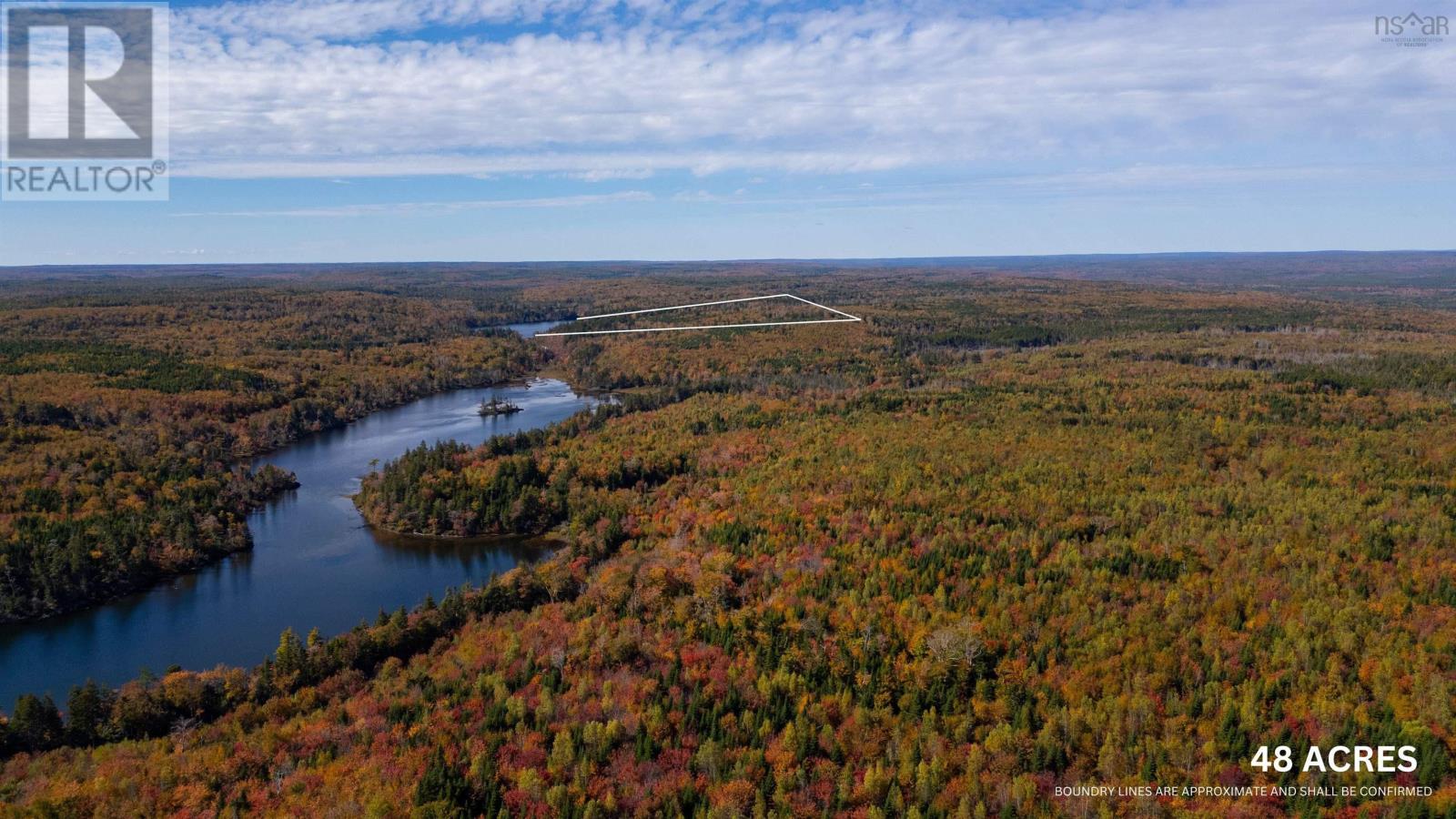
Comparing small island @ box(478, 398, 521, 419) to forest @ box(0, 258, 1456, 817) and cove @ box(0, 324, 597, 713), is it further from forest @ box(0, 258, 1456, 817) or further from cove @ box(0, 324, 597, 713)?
cove @ box(0, 324, 597, 713)

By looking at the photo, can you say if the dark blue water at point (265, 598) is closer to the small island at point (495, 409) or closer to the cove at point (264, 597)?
the cove at point (264, 597)

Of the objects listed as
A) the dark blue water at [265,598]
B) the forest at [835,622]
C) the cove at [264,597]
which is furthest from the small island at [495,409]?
the dark blue water at [265,598]

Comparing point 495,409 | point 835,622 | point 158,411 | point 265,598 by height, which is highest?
point 158,411

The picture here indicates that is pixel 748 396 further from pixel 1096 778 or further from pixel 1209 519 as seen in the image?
pixel 1096 778

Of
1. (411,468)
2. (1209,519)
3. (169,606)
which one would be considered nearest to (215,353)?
(411,468)

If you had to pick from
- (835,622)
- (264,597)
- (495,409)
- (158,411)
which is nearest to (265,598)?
(264,597)

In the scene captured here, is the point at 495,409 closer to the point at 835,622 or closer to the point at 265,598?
the point at 265,598
